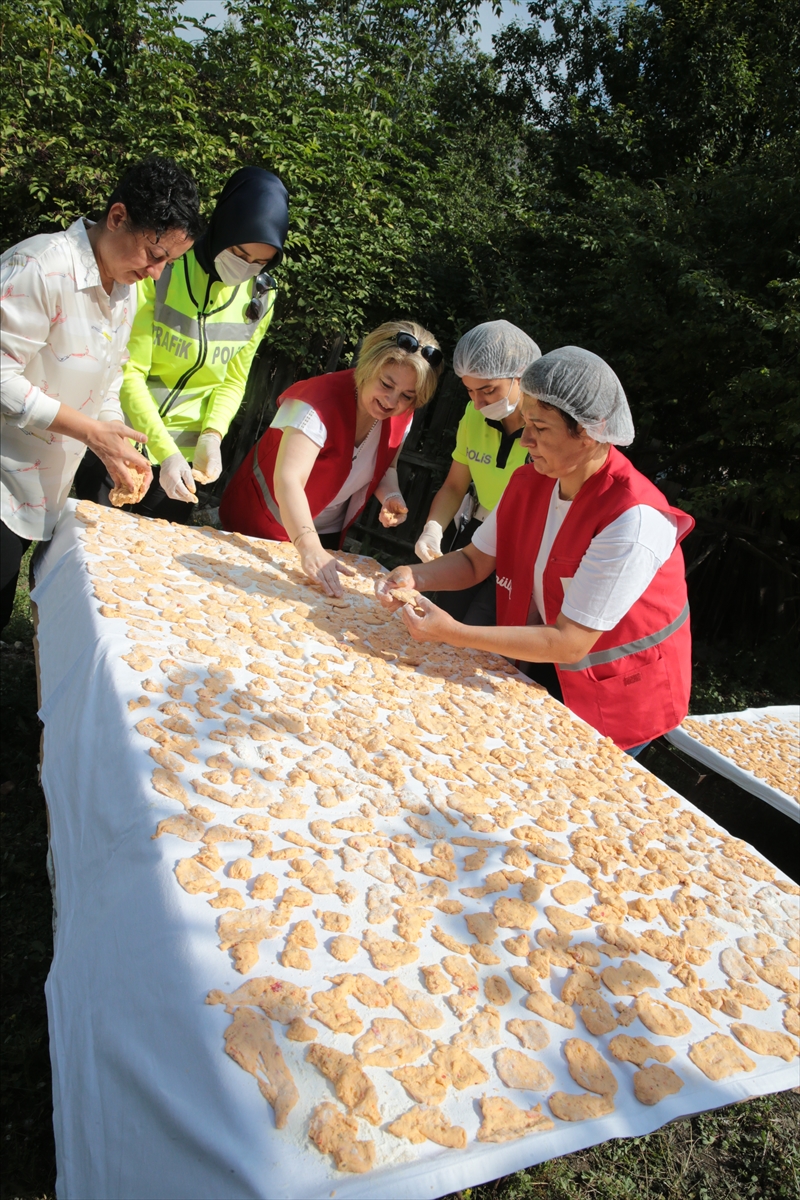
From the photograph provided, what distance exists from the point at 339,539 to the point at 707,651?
410 cm

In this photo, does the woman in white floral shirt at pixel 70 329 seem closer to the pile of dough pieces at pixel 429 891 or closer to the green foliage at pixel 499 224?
the pile of dough pieces at pixel 429 891

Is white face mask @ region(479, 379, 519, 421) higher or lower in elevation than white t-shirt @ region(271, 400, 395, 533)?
higher

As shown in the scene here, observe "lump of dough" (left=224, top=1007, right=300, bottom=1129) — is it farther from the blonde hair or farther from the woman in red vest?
the blonde hair

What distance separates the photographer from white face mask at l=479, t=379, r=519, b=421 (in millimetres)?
2721

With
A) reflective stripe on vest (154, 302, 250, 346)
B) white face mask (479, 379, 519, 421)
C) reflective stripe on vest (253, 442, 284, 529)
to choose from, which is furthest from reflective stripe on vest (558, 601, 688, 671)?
reflective stripe on vest (154, 302, 250, 346)

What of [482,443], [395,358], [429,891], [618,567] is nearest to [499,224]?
[482,443]

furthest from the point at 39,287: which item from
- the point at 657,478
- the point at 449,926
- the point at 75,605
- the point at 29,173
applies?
the point at 29,173

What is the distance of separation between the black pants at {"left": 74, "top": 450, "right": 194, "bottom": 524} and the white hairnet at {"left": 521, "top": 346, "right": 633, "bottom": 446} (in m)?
1.31

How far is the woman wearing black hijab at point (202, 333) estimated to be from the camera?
2584mm

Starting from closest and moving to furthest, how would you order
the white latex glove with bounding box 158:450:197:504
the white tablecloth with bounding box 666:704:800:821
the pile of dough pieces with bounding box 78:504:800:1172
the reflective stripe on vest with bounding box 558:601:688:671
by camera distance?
the pile of dough pieces with bounding box 78:504:800:1172 → the reflective stripe on vest with bounding box 558:601:688:671 → the white latex glove with bounding box 158:450:197:504 → the white tablecloth with bounding box 666:704:800:821

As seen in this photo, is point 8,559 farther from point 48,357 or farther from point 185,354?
point 185,354

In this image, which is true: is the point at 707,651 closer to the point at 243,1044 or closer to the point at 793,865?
the point at 793,865

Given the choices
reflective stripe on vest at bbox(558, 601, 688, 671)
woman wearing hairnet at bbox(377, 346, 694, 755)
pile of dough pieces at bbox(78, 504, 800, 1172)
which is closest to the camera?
pile of dough pieces at bbox(78, 504, 800, 1172)

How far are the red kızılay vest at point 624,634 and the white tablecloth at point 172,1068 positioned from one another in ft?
2.79
